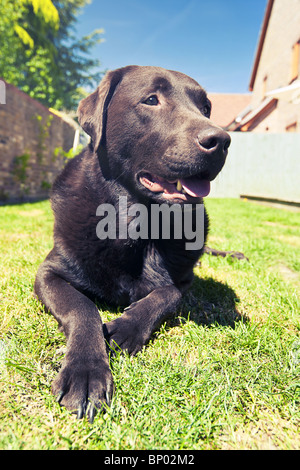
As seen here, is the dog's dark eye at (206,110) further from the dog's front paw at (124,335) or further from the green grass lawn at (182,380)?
the dog's front paw at (124,335)

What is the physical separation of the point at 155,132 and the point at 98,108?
17.4 inches

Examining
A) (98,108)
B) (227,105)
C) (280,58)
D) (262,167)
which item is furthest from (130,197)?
(227,105)

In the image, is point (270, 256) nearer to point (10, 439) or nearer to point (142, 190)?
point (142, 190)

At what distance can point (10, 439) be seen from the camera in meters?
0.83

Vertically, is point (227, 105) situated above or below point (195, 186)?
above

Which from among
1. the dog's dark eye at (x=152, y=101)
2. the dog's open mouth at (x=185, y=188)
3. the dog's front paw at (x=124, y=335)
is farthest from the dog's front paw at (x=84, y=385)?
the dog's dark eye at (x=152, y=101)

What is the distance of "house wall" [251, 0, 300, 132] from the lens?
10789mm

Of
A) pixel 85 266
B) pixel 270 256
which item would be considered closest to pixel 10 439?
pixel 85 266

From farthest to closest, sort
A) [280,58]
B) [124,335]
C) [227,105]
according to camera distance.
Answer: [227,105] < [280,58] < [124,335]

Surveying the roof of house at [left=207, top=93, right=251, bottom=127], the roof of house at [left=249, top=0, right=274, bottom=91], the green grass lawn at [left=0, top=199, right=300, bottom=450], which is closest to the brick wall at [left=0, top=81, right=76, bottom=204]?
the green grass lawn at [left=0, top=199, right=300, bottom=450]

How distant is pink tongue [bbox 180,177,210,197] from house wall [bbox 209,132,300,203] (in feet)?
26.9

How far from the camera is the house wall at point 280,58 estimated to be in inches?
425

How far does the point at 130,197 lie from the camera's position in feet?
6.18

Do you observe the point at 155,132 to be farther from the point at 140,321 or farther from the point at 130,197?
the point at 140,321
